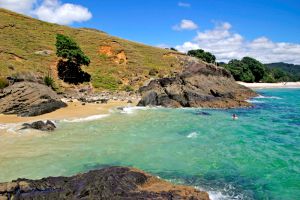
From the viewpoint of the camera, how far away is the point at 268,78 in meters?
151

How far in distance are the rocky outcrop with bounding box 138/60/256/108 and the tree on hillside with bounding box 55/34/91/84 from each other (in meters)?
18.4

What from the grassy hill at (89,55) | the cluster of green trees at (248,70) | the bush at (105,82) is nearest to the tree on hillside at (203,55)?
the cluster of green trees at (248,70)

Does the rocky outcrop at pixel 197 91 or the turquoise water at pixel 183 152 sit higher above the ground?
the rocky outcrop at pixel 197 91

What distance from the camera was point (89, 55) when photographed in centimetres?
8781

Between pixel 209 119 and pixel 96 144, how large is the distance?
1734 centimetres

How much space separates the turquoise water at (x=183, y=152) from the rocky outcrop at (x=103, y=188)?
15.6 ft

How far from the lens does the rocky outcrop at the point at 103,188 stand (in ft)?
40.2

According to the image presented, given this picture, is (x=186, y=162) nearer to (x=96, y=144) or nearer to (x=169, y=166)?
(x=169, y=166)

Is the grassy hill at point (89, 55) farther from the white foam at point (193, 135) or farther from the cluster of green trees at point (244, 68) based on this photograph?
the white foam at point (193, 135)

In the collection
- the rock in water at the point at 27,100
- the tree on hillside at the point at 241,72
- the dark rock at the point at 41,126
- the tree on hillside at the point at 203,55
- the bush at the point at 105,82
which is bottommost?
the dark rock at the point at 41,126

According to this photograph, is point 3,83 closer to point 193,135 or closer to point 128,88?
point 193,135

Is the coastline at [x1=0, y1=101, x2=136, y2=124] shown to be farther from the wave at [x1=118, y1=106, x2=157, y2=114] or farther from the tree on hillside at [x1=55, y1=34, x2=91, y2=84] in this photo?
the tree on hillside at [x1=55, y1=34, x2=91, y2=84]

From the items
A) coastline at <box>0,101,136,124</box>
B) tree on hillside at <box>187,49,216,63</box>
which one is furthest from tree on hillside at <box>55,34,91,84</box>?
tree on hillside at <box>187,49,216,63</box>

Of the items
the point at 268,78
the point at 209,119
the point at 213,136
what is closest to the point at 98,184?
the point at 213,136
